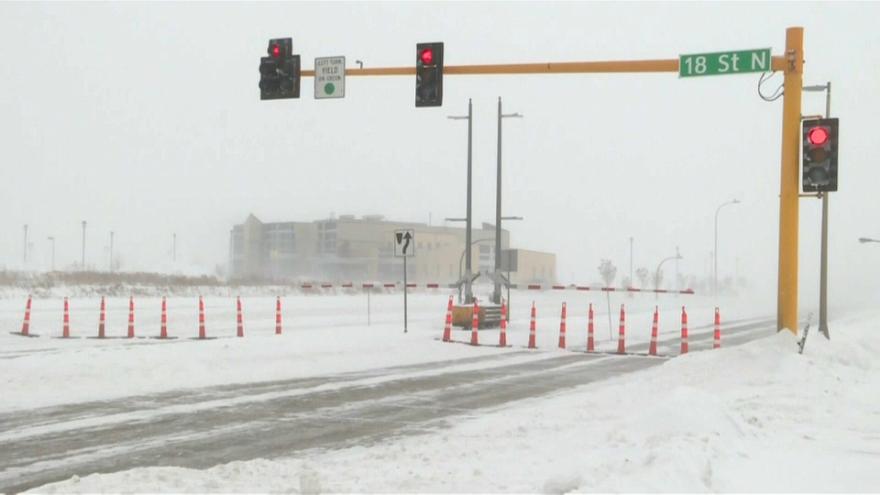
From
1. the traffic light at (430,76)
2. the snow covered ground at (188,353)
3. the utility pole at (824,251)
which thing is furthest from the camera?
the utility pole at (824,251)

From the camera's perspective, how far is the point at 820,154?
14.5 metres

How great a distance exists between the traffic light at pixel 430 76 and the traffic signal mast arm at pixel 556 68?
28cm

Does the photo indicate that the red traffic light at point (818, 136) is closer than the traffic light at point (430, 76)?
Yes

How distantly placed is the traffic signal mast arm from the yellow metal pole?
1.10 ft

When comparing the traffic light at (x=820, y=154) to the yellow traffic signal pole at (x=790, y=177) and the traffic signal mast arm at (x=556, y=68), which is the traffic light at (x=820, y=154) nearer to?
the yellow traffic signal pole at (x=790, y=177)

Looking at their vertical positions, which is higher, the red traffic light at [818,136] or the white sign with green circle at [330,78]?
the white sign with green circle at [330,78]

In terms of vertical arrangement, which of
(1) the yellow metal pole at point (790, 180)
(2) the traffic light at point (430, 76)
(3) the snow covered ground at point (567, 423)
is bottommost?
(3) the snow covered ground at point (567, 423)

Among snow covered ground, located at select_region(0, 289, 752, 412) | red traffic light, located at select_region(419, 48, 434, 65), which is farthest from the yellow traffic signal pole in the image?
snow covered ground, located at select_region(0, 289, 752, 412)

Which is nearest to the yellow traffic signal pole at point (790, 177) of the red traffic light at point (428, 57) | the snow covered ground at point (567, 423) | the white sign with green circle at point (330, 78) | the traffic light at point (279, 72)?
the snow covered ground at point (567, 423)

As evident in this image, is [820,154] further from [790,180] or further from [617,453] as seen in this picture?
[617,453]

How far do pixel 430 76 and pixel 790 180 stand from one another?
723cm

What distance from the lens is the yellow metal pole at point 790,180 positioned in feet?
50.9

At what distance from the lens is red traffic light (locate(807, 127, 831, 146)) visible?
Answer: 47.3 ft

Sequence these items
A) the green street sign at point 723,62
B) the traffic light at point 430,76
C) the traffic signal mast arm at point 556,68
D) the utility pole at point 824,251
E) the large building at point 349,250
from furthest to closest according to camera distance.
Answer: the large building at point 349,250
the utility pole at point 824,251
the traffic light at point 430,76
the traffic signal mast arm at point 556,68
the green street sign at point 723,62
